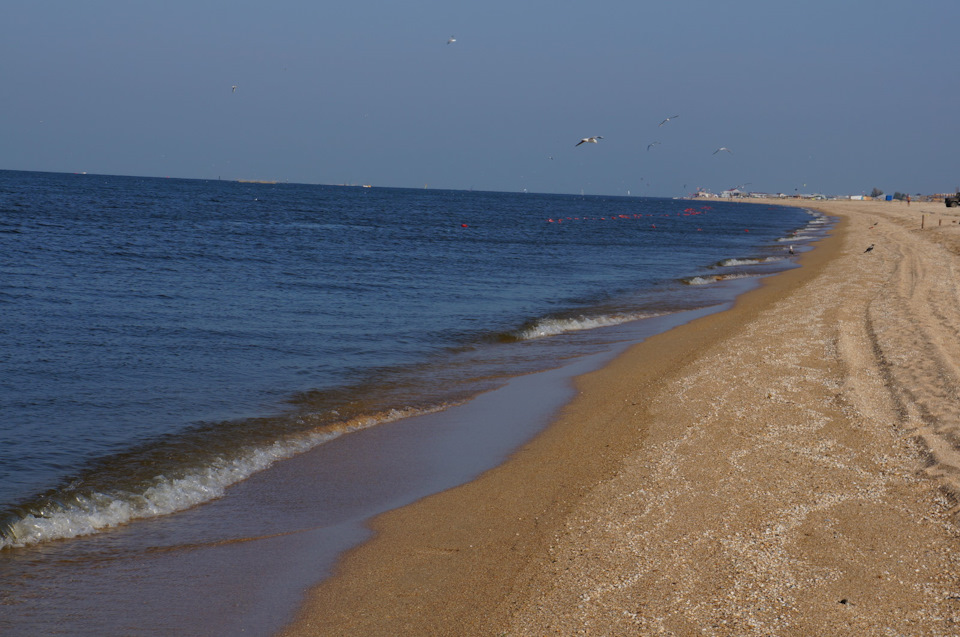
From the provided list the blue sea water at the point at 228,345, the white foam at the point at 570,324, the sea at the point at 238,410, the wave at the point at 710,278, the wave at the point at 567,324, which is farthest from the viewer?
the wave at the point at 710,278

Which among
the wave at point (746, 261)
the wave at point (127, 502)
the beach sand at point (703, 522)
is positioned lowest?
the wave at point (127, 502)

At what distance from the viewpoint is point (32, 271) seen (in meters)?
22.8

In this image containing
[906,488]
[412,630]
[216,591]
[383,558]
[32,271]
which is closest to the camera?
[412,630]

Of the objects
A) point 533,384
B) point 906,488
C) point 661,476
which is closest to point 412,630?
point 661,476

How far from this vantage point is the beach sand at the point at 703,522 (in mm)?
4863

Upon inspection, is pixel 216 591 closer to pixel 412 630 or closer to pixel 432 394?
pixel 412 630

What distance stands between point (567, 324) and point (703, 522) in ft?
40.0

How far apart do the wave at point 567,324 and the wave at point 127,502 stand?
8.65 meters

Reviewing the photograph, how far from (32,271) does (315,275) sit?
8.35 m

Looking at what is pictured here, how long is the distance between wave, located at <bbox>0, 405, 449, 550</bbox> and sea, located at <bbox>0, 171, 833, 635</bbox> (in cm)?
2

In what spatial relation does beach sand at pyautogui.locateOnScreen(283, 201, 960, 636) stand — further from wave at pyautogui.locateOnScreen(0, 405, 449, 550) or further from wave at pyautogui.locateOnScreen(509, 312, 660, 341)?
wave at pyautogui.locateOnScreen(509, 312, 660, 341)

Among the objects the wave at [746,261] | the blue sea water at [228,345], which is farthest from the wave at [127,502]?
the wave at [746,261]

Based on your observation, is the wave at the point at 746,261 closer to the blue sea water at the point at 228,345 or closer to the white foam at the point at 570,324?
the blue sea water at the point at 228,345

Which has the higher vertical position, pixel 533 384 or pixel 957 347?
pixel 957 347
